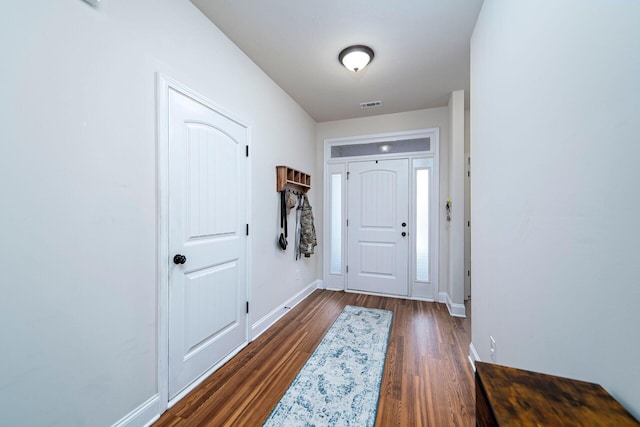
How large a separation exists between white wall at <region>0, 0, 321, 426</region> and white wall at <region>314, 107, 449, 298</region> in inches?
98.3

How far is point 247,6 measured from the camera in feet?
5.82

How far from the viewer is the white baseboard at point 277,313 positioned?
244cm

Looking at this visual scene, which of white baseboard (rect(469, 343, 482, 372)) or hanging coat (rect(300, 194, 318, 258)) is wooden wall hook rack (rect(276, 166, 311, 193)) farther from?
white baseboard (rect(469, 343, 482, 372))

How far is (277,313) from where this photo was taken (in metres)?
2.82

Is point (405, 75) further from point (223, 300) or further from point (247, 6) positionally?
point (223, 300)

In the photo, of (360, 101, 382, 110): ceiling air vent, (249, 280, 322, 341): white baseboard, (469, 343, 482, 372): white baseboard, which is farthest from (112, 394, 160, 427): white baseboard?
(360, 101, 382, 110): ceiling air vent

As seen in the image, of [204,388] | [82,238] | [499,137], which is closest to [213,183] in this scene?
[82,238]

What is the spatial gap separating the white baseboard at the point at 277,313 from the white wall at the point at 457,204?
6.39 feet

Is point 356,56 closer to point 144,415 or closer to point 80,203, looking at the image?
point 80,203

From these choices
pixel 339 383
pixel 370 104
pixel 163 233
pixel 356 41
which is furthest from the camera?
pixel 370 104

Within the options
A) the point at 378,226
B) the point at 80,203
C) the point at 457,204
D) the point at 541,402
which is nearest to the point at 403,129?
the point at 457,204

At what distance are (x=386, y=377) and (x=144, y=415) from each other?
5.20ft

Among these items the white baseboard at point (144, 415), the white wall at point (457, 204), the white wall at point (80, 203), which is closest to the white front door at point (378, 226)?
the white wall at point (457, 204)

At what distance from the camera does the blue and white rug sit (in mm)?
1455
